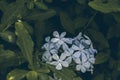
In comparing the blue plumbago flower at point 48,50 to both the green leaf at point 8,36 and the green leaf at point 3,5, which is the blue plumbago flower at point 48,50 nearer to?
the green leaf at point 8,36

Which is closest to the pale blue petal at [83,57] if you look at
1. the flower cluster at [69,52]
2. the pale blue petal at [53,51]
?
the flower cluster at [69,52]

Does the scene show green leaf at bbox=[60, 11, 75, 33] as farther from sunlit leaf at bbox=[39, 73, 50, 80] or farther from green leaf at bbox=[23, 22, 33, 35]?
sunlit leaf at bbox=[39, 73, 50, 80]

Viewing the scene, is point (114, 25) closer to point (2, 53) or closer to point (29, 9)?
point (29, 9)

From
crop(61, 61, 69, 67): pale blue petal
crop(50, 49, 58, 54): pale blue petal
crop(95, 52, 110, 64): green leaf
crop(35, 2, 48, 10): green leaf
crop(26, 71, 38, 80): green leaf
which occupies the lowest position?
crop(95, 52, 110, 64): green leaf

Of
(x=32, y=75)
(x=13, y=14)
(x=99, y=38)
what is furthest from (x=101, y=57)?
(x=13, y=14)

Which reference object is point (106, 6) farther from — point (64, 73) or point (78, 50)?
point (64, 73)

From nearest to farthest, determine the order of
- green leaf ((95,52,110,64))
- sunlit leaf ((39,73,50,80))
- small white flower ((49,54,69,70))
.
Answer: sunlit leaf ((39,73,50,80))
small white flower ((49,54,69,70))
green leaf ((95,52,110,64))

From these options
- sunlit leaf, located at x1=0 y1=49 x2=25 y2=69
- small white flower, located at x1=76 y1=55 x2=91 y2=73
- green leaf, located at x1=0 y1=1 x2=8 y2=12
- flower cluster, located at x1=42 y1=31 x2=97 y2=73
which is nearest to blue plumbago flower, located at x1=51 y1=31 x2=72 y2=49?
flower cluster, located at x1=42 y1=31 x2=97 y2=73
